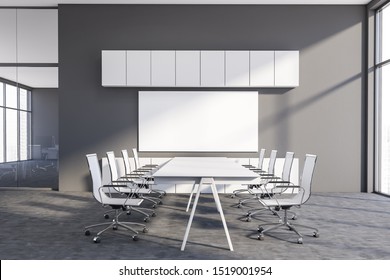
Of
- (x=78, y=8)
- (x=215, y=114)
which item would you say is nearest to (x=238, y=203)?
(x=215, y=114)

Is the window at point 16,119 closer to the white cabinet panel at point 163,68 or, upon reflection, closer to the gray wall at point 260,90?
the gray wall at point 260,90

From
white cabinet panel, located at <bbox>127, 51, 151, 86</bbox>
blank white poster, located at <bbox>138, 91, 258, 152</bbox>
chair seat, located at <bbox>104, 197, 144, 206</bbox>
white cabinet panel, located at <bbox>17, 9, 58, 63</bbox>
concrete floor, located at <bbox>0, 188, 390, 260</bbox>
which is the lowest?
concrete floor, located at <bbox>0, 188, 390, 260</bbox>

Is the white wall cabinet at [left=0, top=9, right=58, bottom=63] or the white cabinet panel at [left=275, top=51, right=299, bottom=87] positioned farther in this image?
the white wall cabinet at [left=0, top=9, right=58, bottom=63]

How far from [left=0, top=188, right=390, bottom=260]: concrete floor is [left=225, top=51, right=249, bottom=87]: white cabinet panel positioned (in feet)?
8.04

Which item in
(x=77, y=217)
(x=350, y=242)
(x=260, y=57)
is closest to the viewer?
(x=350, y=242)

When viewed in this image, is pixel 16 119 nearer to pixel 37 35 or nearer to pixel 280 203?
pixel 37 35

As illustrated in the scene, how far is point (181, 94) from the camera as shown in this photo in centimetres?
765

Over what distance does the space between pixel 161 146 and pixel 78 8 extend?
3.42m

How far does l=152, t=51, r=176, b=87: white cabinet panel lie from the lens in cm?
738

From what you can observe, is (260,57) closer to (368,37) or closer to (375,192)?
(368,37)

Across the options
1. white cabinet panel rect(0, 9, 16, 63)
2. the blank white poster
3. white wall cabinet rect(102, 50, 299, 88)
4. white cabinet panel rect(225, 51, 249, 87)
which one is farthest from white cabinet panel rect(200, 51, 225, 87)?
white cabinet panel rect(0, 9, 16, 63)

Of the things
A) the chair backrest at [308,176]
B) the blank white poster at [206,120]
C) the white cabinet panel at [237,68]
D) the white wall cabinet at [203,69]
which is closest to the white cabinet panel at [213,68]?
the white wall cabinet at [203,69]

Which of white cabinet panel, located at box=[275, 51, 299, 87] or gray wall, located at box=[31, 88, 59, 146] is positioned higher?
white cabinet panel, located at box=[275, 51, 299, 87]

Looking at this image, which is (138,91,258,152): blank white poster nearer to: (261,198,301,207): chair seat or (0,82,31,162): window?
(0,82,31,162): window
